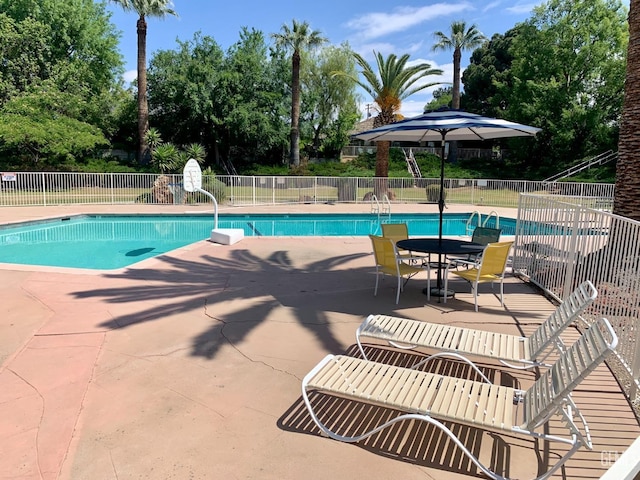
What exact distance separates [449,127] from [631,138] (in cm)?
301

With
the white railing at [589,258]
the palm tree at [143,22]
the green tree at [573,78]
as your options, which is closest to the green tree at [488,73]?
the green tree at [573,78]

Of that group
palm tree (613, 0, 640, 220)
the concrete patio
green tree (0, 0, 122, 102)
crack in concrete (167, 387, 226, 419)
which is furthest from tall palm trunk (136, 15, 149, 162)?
crack in concrete (167, 387, 226, 419)

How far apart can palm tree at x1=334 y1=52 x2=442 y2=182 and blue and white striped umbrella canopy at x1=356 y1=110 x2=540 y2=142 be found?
15242 millimetres

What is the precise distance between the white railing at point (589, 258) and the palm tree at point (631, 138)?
2.63 ft

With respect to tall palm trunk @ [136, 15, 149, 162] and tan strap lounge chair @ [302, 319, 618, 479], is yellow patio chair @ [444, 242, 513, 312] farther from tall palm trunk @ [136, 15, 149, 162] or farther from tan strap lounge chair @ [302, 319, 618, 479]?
tall palm trunk @ [136, 15, 149, 162]

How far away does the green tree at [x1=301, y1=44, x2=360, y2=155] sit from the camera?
136 feet

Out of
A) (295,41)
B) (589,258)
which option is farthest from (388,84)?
(589,258)

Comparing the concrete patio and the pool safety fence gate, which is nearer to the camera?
the concrete patio

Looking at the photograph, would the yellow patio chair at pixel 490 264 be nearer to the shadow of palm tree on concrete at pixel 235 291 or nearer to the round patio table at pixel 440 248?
the round patio table at pixel 440 248

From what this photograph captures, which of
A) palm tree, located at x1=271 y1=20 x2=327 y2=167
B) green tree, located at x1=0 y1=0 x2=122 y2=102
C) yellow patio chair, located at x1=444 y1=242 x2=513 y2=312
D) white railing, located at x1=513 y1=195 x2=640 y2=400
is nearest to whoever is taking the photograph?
white railing, located at x1=513 y1=195 x2=640 y2=400

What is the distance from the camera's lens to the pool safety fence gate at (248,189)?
2016 centimetres

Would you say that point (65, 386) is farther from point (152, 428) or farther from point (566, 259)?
point (566, 259)

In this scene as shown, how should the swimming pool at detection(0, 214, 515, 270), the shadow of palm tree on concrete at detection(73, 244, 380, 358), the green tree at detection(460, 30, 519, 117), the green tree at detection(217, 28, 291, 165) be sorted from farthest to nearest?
the green tree at detection(460, 30, 519, 117) < the green tree at detection(217, 28, 291, 165) < the swimming pool at detection(0, 214, 515, 270) < the shadow of palm tree on concrete at detection(73, 244, 380, 358)

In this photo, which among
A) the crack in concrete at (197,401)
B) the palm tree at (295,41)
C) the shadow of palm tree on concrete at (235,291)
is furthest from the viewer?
the palm tree at (295,41)
